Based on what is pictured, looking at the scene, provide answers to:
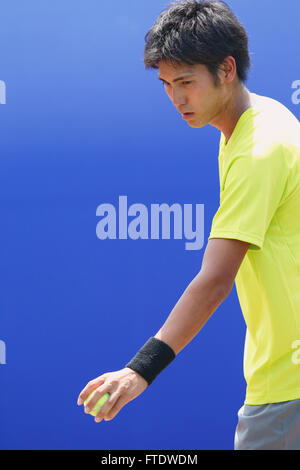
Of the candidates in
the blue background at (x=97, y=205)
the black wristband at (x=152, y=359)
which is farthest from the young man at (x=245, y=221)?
the blue background at (x=97, y=205)

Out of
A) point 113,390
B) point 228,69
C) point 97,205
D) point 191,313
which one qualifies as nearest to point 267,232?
point 191,313

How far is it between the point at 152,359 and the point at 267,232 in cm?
38

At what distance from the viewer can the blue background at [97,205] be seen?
2488 mm

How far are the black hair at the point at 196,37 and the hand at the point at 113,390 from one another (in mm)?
662

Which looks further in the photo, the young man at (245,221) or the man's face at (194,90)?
the man's face at (194,90)

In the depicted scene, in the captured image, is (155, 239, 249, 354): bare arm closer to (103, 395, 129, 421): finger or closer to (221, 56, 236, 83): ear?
Result: (103, 395, 129, 421): finger

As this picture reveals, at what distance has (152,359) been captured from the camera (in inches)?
48.8

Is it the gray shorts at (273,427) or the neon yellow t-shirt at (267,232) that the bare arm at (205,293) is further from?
the gray shorts at (273,427)

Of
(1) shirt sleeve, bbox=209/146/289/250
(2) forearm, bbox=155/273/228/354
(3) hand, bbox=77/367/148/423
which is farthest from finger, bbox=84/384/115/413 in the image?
(1) shirt sleeve, bbox=209/146/289/250

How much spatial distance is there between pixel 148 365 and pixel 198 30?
2.33 feet

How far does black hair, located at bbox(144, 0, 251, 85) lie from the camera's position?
Answer: 4.70 feet

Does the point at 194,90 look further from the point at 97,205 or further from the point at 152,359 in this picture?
the point at 97,205
